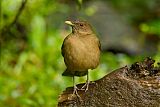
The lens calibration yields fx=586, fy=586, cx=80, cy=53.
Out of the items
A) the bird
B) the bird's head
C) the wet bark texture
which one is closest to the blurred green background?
the bird's head

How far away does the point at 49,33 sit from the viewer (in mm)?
8508

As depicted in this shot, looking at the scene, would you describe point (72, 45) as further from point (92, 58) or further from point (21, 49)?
point (21, 49)

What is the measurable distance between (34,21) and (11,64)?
0.72 meters

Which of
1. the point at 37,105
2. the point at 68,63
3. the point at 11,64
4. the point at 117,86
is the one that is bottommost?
the point at 117,86

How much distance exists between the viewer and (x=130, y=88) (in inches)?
173

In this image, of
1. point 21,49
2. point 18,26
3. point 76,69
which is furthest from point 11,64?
point 76,69

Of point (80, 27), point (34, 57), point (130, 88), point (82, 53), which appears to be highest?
point (34, 57)

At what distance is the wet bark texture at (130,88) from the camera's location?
4375 millimetres

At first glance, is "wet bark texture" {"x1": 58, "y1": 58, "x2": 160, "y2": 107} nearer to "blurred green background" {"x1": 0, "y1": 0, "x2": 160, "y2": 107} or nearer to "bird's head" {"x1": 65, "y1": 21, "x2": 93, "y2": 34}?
"bird's head" {"x1": 65, "y1": 21, "x2": 93, "y2": 34}

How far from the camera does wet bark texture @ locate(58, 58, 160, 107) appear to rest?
4375 millimetres

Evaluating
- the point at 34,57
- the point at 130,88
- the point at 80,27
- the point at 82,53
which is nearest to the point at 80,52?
the point at 82,53

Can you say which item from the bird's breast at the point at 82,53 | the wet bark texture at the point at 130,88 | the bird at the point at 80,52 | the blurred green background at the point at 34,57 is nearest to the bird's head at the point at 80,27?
the bird at the point at 80,52

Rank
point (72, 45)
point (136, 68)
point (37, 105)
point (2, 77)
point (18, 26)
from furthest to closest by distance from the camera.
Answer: point (18, 26), point (2, 77), point (37, 105), point (72, 45), point (136, 68)

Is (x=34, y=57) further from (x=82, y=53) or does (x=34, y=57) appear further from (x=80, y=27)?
(x=82, y=53)
